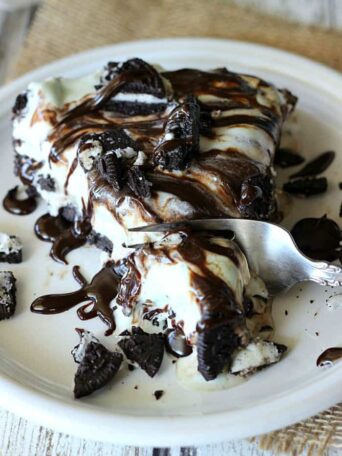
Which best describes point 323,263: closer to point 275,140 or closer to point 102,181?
point 275,140

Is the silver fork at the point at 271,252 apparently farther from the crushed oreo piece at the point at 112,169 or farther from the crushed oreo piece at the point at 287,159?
the crushed oreo piece at the point at 287,159

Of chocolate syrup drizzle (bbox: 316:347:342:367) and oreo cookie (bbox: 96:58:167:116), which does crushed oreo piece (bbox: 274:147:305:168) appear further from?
chocolate syrup drizzle (bbox: 316:347:342:367)

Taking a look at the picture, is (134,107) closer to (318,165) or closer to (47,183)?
(47,183)

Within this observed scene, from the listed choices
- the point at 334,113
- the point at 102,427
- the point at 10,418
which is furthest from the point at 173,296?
the point at 334,113

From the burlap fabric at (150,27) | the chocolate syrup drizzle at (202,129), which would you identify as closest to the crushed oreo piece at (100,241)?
the chocolate syrup drizzle at (202,129)

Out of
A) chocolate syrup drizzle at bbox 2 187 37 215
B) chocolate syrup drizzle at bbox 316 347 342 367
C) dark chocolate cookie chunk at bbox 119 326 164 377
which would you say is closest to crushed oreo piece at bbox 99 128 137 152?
chocolate syrup drizzle at bbox 2 187 37 215
